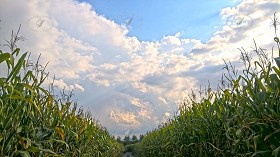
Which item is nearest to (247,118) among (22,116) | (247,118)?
(247,118)

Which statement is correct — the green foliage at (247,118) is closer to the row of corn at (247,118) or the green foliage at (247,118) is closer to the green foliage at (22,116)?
the row of corn at (247,118)

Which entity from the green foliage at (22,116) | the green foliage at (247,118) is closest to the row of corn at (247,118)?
the green foliage at (247,118)

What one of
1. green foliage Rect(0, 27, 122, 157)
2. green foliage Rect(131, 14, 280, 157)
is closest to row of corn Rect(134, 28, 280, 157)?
green foliage Rect(131, 14, 280, 157)

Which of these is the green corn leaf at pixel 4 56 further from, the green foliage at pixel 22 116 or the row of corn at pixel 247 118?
the row of corn at pixel 247 118

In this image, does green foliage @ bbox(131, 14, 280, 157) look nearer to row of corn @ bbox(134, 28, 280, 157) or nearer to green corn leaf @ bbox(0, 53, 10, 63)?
row of corn @ bbox(134, 28, 280, 157)

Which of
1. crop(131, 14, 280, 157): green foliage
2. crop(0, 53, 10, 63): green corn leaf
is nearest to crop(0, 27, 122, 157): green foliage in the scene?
crop(0, 53, 10, 63): green corn leaf

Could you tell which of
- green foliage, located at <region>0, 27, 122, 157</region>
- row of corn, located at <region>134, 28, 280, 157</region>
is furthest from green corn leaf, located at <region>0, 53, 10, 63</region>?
row of corn, located at <region>134, 28, 280, 157</region>

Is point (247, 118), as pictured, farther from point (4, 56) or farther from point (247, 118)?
point (4, 56)

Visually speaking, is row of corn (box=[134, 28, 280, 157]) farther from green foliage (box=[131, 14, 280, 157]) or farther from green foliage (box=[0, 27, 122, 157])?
green foliage (box=[0, 27, 122, 157])

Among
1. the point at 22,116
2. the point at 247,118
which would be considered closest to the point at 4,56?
the point at 22,116

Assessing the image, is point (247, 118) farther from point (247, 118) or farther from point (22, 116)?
point (22, 116)

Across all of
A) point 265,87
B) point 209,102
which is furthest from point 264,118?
point 209,102

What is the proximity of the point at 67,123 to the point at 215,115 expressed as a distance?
2.07m

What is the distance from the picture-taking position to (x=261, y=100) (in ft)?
9.85
